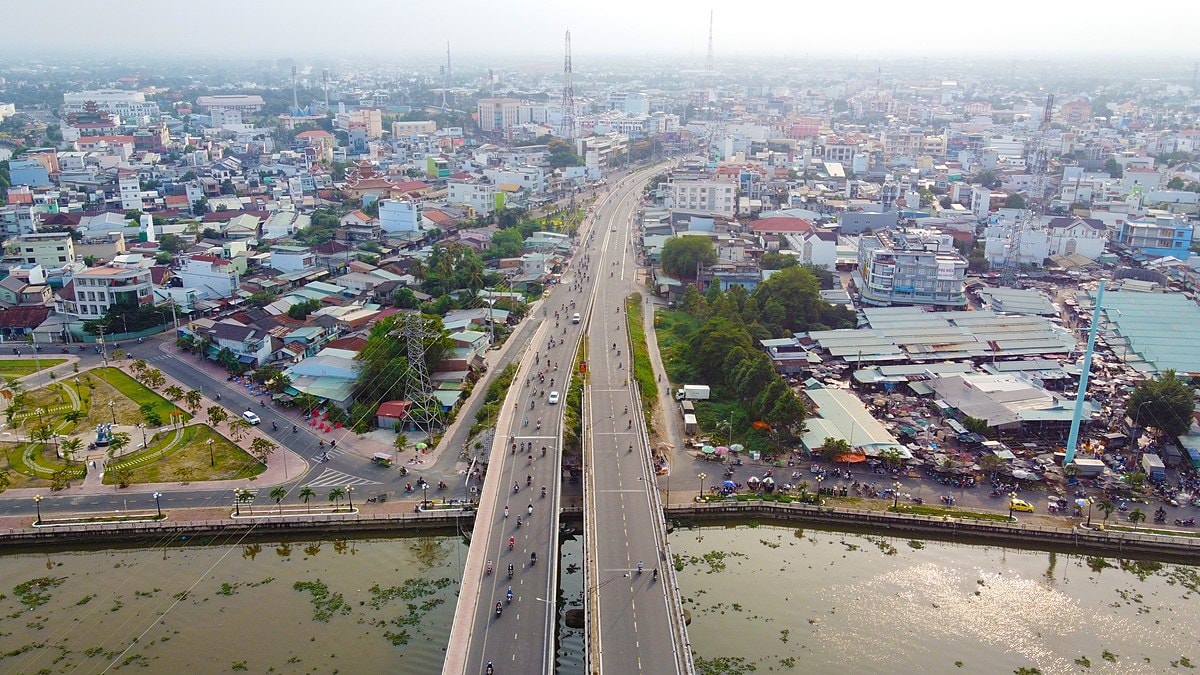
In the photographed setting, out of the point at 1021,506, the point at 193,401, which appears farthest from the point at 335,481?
the point at 1021,506

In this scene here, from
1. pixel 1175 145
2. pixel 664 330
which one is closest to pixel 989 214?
pixel 664 330

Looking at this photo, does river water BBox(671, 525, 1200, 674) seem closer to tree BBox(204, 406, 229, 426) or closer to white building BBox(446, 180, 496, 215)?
tree BBox(204, 406, 229, 426)

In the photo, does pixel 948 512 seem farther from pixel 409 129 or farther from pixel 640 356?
pixel 409 129

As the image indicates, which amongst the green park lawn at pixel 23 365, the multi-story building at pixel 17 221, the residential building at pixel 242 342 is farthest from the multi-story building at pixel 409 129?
the residential building at pixel 242 342

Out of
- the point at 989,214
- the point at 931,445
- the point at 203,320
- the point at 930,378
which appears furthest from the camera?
the point at 989,214

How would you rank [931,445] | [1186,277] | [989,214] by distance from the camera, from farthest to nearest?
[989,214] → [1186,277] → [931,445]

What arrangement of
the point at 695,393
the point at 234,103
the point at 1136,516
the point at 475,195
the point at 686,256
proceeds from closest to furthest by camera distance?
the point at 1136,516 → the point at 695,393 → the point at 686,256 → the point at 475,195 → the point at 234,103

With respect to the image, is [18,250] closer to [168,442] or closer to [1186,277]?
[168,442]

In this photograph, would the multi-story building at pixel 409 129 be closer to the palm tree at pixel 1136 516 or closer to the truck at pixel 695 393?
the truck at pixel 695 393
